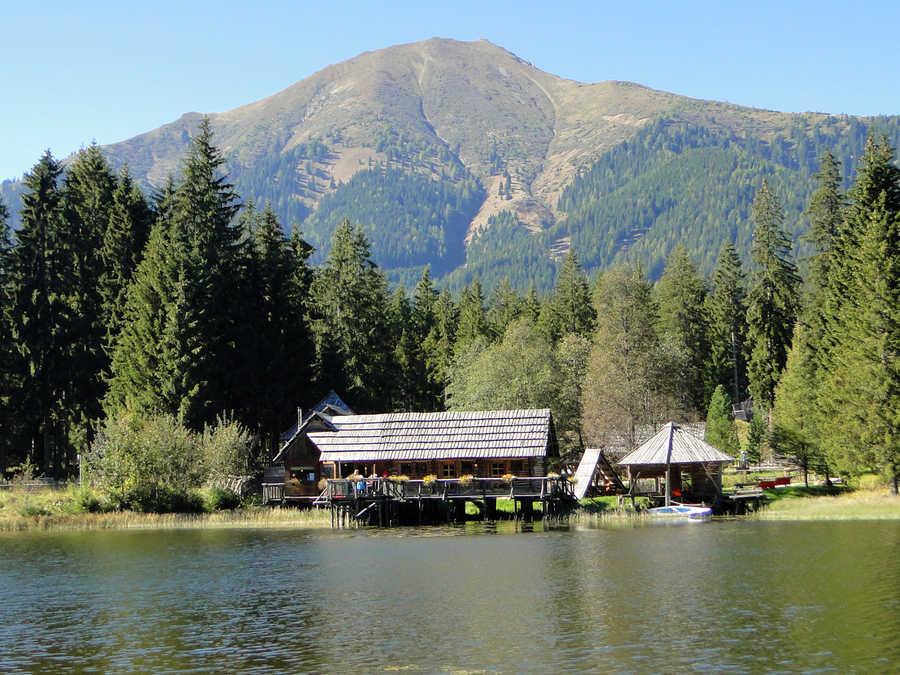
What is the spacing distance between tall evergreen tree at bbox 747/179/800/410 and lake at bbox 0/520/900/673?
42.5m

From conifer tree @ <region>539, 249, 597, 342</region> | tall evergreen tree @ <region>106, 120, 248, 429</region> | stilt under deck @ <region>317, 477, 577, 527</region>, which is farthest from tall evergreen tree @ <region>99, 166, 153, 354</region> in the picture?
conifer tree @ <region>539, 249, 597, 342</region>

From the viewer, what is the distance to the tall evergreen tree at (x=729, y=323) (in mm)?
106613

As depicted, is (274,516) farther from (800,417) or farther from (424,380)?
(424,380)

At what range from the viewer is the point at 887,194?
203ft

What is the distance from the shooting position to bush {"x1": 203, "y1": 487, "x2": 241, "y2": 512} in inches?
2525

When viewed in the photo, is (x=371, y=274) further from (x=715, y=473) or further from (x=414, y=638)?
(x=414, y=638)

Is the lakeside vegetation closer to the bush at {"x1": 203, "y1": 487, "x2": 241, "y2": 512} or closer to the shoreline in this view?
the bush at {"x1": 203, "y1": 487, "x2": 241, "y2": 512}

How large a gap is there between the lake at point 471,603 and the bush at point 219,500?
12.1 m

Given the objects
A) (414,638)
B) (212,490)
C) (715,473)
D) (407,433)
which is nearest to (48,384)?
(212,490)

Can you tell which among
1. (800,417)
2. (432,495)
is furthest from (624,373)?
(432,495)

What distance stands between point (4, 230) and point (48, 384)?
13.1 m

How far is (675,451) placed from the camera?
60969mm

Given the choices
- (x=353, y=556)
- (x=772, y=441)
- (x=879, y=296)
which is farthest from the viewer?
(x=772, y=441)

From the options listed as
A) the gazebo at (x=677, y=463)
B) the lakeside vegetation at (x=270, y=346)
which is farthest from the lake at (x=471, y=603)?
the lakeside vegetation at (x=270, y=346)
